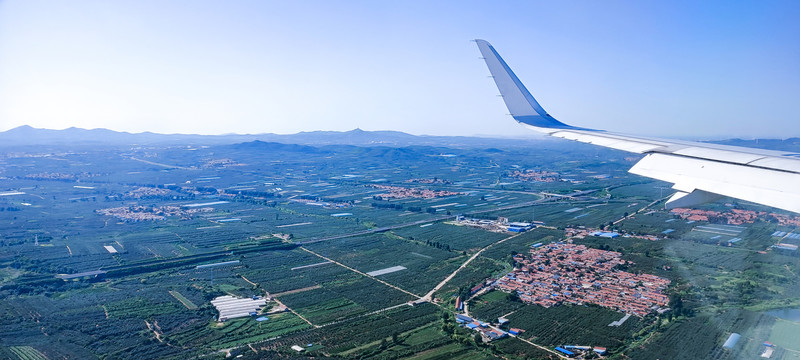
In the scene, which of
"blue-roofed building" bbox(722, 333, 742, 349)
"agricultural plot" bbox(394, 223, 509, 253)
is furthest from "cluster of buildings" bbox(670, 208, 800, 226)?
"blue-roofed building" bbox(722, 333, 742, 349)

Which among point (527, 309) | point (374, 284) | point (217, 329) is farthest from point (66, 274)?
point (527, 309)

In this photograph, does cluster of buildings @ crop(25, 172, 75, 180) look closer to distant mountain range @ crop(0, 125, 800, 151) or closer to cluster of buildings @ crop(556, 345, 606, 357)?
cluster of buildings @ crop(556, 345, 606, 357)

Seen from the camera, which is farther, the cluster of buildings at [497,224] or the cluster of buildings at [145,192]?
the cluster of buildings at [145,192]

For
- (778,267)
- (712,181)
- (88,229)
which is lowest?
(88,229)

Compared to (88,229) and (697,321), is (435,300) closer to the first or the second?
(697,321)

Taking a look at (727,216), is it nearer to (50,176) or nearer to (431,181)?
(431,181)

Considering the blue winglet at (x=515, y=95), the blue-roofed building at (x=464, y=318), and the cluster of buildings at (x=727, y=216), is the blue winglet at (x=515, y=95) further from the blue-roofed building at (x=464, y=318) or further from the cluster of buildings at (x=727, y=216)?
the cluster of buildings at (x=727, y=216)

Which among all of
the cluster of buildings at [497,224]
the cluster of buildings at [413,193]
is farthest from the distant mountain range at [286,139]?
the cluster of buildings at [497,224]
